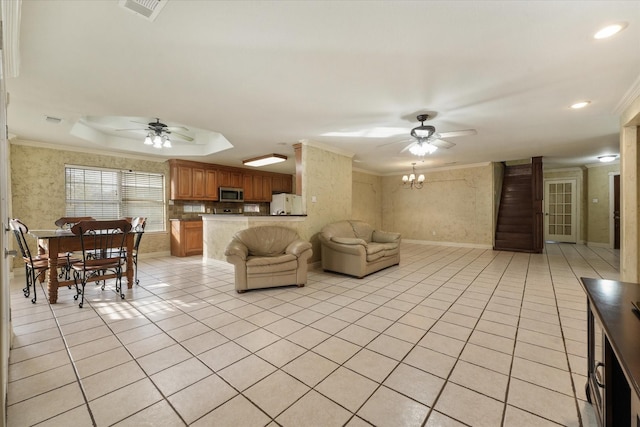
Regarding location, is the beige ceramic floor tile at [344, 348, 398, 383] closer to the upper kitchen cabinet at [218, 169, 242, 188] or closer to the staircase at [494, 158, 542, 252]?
the upper kitchen cabinet at [218, 169, 242, 188]

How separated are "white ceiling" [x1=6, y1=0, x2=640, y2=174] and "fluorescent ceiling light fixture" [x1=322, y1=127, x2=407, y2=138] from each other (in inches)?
6.5

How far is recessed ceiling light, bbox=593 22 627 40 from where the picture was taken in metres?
1.88

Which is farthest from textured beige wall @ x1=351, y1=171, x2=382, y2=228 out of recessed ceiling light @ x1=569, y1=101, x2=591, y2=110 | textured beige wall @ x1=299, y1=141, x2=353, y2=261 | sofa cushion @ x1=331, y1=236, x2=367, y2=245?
recessed ceiling light @ x1=569, y1=101, x2=591, y2=110

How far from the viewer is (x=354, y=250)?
4414 millimetres

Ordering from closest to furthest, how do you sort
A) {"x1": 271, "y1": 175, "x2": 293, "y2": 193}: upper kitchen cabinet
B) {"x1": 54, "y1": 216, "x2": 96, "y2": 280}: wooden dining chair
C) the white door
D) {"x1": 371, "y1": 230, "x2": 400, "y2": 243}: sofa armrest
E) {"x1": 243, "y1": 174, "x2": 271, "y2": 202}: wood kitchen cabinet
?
{"x1": 54, "y1": 216, "x2": 96, "y2": 280}: wooden dining chair
{"x1": 371, "y1": 230, "x2": 400, "y2": 243}: sofa armrest
{"x1": 243, "y1": 174, "x2": 271, "y2": 202}: wood kitchen cabinet
the white door
{"x1": 271, "y1": 175, "x2": 293, "y2": 193}: upper kitchen cabinet

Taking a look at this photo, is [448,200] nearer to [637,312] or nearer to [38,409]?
[637,312]

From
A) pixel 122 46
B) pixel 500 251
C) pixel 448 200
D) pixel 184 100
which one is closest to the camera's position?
pixel 122 46

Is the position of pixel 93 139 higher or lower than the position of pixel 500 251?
higher

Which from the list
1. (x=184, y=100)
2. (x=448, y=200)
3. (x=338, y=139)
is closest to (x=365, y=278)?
(x=338, y=139)

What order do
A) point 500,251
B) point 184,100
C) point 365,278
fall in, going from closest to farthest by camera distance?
point 184,100, point 365,278, point 500,251

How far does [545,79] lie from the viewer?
2670mm

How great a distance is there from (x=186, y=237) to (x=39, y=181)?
9.12 feet

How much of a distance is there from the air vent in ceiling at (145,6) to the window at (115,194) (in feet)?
17.4

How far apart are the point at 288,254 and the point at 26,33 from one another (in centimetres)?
330
